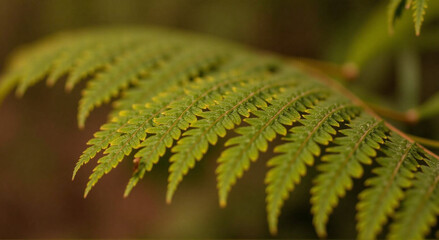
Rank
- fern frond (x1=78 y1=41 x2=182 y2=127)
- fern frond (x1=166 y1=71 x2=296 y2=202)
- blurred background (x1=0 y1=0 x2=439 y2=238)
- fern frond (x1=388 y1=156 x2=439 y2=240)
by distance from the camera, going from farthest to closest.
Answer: blurred background (x1=0 y1=0 x2=439 y2=238) → fern frond (x1=78 y1=41 x2=182 y2=127) → fern frond (x1=166 y1=71 x2=296 y2=202) → fern frond (x1=388 y1=156 x2=439 y2=240)

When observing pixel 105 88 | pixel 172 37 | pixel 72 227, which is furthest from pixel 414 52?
pixel 72 227

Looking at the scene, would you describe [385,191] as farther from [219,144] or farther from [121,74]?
[219,144]

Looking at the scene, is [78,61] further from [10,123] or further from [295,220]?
[10,123]

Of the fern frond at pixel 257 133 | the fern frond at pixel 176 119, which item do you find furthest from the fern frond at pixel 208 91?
the fern frond at pixel 257 133

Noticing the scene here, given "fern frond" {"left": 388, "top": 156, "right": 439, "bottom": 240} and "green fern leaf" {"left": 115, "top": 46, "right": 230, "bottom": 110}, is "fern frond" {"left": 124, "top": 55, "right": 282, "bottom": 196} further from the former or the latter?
"fern frond" {"left": 388, "top": 156, "right": 439, "bottom": 240}

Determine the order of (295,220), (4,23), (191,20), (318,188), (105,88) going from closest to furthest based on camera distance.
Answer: (318,188) < (105,88) < (295,220) < (191,20) < (4,23)

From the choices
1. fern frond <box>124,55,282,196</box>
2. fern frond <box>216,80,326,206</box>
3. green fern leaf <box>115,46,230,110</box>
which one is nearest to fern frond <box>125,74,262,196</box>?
fern frond <box>124,55,282,196</box>
